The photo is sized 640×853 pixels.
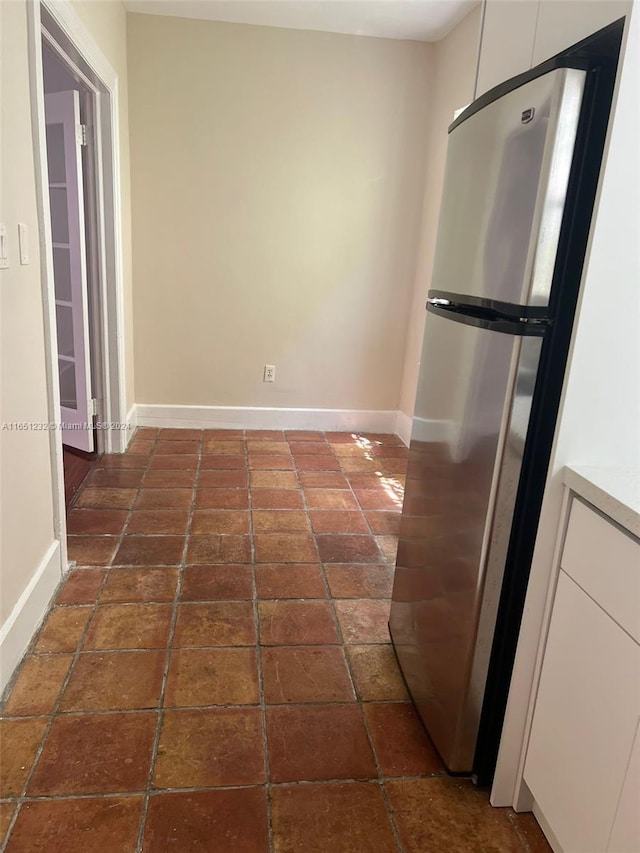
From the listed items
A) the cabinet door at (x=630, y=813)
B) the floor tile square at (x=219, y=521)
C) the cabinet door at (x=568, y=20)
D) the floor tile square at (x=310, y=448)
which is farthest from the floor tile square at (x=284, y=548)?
the cabinet door at (x=568, y=20)

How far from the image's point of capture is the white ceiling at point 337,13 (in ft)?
10.8

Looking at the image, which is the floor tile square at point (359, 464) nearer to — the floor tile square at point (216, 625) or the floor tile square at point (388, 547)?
the floor tile square at point (388, 547)

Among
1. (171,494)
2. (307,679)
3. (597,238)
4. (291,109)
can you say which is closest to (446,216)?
(597,238)

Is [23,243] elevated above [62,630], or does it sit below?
above

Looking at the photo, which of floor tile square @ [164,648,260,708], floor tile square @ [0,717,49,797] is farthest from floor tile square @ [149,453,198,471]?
floor tile square @ [0,717,49,797]

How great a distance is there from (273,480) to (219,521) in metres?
0.62

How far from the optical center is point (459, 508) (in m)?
1.47

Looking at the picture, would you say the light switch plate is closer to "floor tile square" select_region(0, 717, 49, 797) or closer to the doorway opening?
"floor tile square" select_region(0, 717, 49, 797)

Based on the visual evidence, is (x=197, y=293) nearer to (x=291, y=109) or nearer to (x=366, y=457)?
(x=291, y=109)

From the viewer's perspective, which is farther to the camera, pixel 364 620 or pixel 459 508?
pixel 364 620

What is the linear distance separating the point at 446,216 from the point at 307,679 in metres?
1.42

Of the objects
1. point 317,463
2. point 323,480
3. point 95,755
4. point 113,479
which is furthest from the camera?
point 317,463

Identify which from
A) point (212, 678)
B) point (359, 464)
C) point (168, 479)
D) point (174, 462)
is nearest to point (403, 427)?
point (359, 464)

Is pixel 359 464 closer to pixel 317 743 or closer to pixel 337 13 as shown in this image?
pixel 317 743
